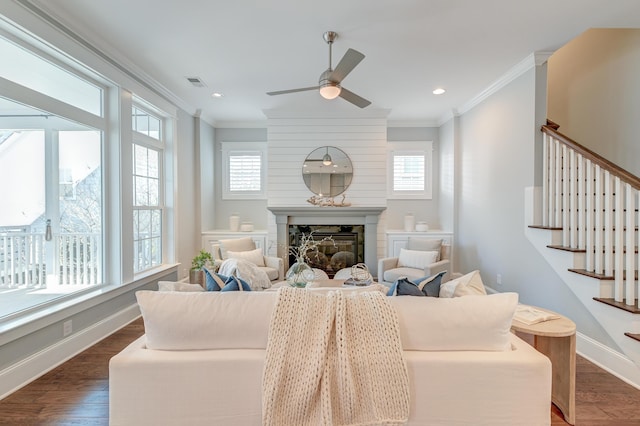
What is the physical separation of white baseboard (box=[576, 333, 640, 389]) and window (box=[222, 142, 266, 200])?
192 inches

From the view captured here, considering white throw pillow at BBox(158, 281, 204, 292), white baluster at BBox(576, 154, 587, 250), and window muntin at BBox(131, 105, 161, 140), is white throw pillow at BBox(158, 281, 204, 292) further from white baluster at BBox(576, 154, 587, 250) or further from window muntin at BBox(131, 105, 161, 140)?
white baluster at BBox(576, 154, 587, 250)

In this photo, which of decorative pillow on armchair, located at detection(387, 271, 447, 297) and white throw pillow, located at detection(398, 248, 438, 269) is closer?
decorative pillow on armchair, located at detection(387, 271, 447, 297)

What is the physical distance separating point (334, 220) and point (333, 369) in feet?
13.2

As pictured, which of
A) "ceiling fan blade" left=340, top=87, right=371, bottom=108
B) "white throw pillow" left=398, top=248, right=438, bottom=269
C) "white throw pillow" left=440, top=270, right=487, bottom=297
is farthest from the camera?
"white throw pillow" left=398, top=248, right=438, bottom=269

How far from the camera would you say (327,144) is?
5.33m

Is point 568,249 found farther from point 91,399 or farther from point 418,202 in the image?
point 91,399

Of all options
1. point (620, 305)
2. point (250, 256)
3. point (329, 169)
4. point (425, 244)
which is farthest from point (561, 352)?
point (329, 169)

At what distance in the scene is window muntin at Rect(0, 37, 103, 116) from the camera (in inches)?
93.7

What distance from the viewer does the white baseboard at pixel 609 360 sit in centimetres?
236

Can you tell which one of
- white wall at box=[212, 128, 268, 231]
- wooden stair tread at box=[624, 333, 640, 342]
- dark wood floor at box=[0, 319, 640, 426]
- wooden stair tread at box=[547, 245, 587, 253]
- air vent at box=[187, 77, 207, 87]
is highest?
air vent at box=[187, 77, 207, 87]

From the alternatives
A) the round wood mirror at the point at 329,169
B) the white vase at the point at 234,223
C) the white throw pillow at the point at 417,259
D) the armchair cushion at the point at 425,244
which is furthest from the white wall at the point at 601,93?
the white vase at the point at 234,223

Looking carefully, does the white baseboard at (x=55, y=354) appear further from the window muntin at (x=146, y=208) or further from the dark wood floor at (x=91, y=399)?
the window muntin at (x=146, y=208)

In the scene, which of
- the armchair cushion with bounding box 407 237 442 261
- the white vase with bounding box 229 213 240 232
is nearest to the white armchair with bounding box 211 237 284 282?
the white vase with bounding box 229 213 240 232

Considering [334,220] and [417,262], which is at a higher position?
[334,220]
